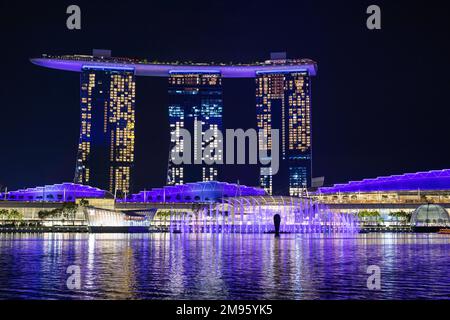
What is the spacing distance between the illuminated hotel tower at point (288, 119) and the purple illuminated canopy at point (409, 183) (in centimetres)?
4450

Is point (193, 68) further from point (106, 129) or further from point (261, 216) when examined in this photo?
point (261, 216)

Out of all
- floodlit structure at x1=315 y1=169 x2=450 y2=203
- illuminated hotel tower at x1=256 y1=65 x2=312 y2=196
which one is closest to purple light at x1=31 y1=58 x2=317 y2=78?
illuminated hotel tower at x1=256 y1=65 x2=312 y2=196

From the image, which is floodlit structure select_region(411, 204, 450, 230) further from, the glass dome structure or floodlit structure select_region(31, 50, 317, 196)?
floodlit structure select_region(31, 50, 317, 196)

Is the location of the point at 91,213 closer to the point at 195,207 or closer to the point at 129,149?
the point at 195,207

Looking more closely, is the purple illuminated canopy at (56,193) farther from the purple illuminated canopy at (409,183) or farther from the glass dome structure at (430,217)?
the glass dome structure at (430,217)

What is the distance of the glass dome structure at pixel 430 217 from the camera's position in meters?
100

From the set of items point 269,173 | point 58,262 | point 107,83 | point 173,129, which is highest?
point 107,83

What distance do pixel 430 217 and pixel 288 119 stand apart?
89.2 m

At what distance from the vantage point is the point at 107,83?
578 feet

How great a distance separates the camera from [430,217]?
101812 mm

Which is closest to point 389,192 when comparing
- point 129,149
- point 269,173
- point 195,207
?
point 195,207

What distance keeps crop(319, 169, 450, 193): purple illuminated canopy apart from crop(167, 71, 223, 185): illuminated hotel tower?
48.9 m

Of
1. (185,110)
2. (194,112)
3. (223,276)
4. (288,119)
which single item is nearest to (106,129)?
(185,110)
